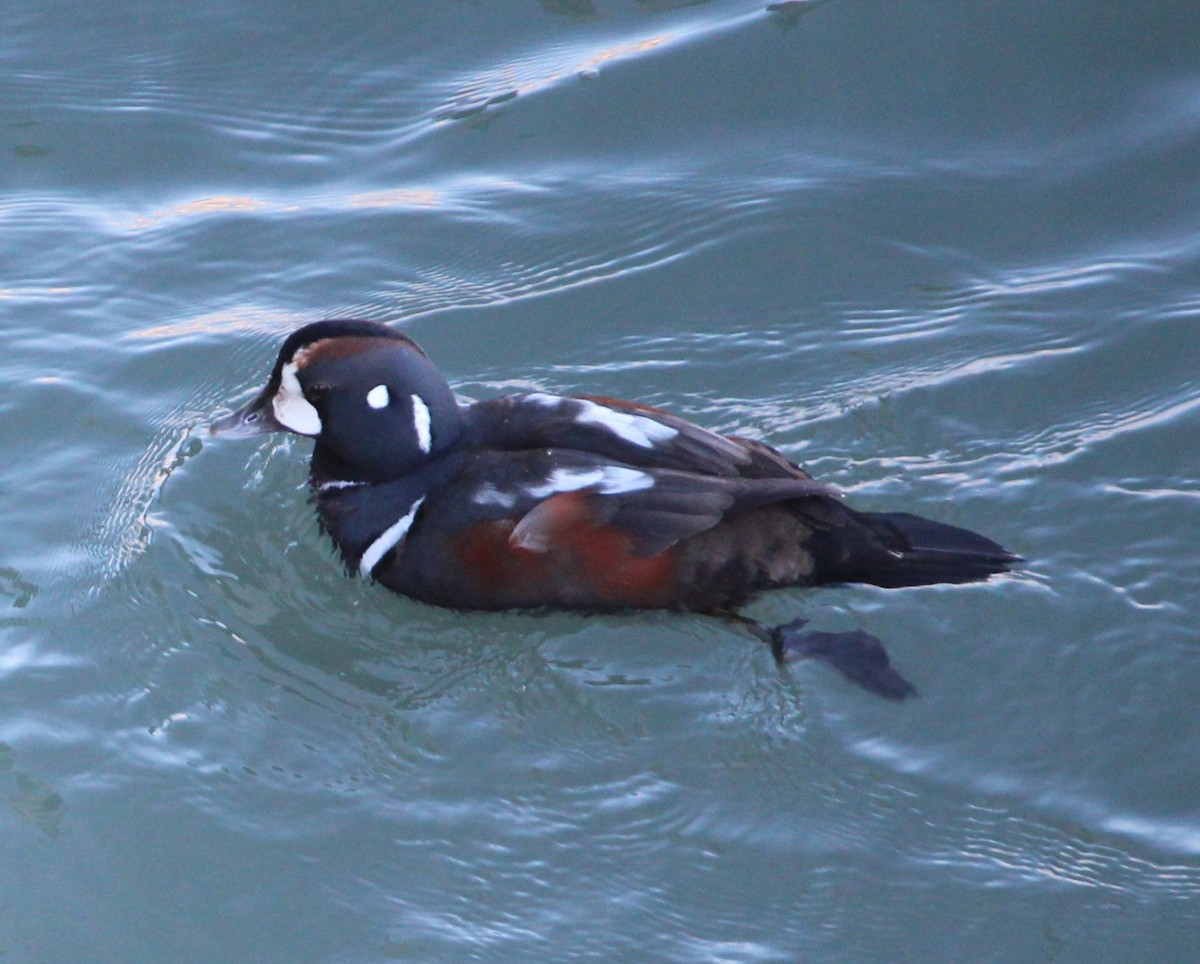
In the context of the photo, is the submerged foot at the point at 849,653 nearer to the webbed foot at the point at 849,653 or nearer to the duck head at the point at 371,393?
the webbed foot at the point at 849,653

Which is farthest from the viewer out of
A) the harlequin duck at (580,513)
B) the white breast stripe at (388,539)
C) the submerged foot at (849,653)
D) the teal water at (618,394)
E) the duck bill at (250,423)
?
the duck bill at (250,423)

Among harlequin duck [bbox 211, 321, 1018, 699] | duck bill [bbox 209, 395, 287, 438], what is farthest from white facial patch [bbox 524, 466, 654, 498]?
duck bill [bbox 209, 395, 287, 438]

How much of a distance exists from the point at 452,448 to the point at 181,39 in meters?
3.71

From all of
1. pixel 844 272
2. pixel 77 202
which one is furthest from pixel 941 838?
pixel 77 202

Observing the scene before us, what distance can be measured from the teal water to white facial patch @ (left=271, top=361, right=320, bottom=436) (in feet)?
1.25

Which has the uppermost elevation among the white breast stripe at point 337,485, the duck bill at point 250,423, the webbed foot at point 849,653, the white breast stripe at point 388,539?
the duck bill at point 250,423

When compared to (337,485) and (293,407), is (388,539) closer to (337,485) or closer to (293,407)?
(337,485)

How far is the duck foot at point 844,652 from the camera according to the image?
4.46 metres

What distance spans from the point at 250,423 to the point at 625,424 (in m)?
1.40

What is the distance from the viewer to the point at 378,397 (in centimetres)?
500

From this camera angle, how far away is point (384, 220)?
262 inches

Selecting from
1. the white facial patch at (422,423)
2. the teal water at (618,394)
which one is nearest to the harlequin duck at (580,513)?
the white facial patch at (422,423)

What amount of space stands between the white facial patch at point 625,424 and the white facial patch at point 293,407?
33.1 inches

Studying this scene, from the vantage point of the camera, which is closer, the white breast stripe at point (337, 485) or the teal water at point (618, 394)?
the teal water at point (618, 394)
